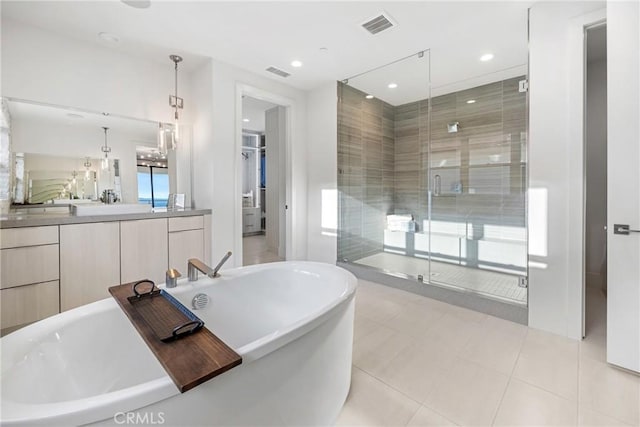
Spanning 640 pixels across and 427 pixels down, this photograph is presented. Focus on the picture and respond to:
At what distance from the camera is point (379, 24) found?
8.33 feet

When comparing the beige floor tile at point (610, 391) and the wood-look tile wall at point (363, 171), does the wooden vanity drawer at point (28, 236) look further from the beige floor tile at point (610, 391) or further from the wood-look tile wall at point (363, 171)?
the beige floor tile at point (610, 391)

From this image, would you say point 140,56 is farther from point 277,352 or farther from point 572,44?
point 572,44

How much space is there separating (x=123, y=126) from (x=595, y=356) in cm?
488

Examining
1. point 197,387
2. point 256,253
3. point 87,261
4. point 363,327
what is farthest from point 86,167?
point 363,327

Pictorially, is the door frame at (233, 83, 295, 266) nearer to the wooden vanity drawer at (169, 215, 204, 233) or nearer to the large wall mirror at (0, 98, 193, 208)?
the wooden vanity drawer at (169, 215, 204, 233)

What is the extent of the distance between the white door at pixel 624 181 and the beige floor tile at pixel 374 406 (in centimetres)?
151

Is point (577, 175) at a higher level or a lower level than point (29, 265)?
higher

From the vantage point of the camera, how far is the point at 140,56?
3.09 meters

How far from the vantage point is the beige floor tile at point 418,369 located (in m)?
1.62

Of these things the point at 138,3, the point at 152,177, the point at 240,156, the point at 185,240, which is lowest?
the point at 185,240

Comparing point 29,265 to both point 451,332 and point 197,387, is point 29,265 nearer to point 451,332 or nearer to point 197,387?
point 197,387

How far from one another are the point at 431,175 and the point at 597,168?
79.2 inches

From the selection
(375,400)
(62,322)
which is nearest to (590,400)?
(375,400)

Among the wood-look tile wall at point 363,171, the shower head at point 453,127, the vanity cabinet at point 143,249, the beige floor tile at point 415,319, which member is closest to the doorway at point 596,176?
the shower head at point 453,127
